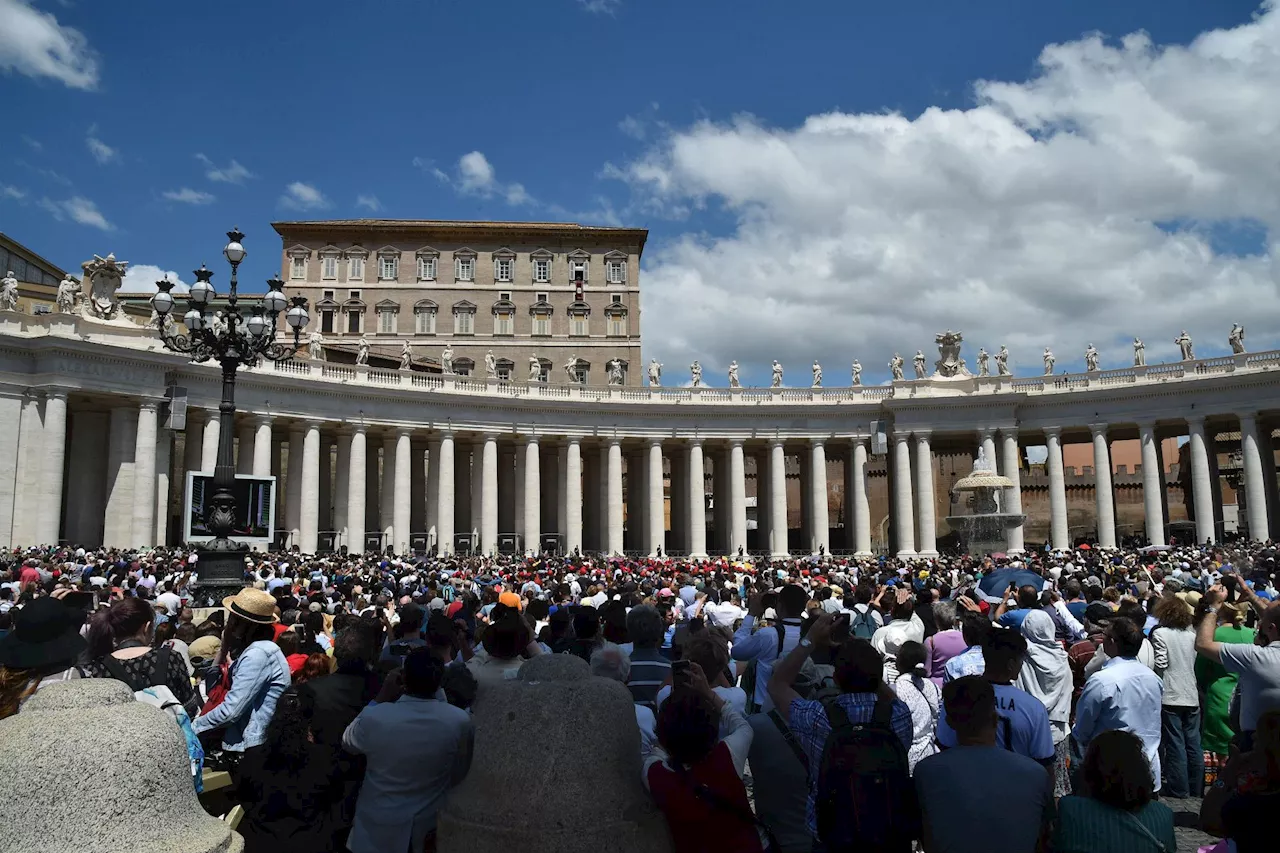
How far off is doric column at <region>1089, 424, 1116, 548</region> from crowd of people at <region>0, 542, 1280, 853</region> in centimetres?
4680

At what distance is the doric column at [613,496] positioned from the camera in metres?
55.9

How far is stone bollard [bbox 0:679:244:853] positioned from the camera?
9.80ft

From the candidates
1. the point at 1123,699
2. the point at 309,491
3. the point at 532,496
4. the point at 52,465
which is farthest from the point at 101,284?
the point at 1123,699

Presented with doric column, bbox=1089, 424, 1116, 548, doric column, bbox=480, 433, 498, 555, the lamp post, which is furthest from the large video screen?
doric column, bbox=1089, 424, 1116, 548

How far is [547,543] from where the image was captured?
57938 mm

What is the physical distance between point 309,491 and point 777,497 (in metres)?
27.9

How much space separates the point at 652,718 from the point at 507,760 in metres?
2.30

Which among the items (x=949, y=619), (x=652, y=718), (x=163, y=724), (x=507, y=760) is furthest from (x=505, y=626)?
(x=949, y=619)

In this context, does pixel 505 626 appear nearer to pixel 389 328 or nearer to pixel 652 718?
pixel 652 718

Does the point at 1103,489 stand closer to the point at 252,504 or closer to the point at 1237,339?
the point at 1237,339

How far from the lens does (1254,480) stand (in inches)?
1972

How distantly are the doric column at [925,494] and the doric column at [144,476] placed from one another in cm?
4186

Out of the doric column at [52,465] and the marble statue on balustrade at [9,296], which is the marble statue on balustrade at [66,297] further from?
the doric column at [52,465]

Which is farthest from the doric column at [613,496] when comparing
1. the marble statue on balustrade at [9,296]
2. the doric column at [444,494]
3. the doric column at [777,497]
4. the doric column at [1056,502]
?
the marble statue on balustrade at [9,296]
